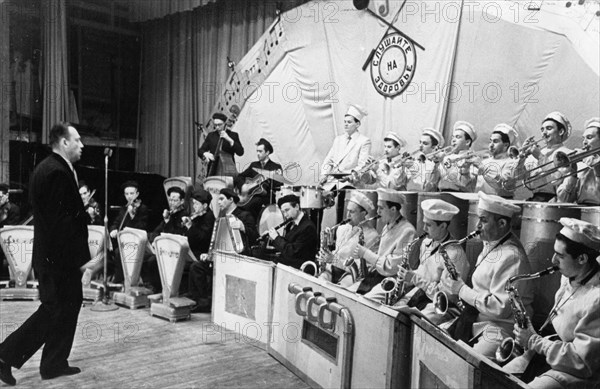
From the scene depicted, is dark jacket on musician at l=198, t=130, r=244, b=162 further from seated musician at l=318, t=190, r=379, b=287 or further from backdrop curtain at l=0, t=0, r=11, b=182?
seated musician at l=318, t=190, r=379, b=287

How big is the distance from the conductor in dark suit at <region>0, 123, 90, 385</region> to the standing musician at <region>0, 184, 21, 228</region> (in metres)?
3.26

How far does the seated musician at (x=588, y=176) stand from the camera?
3.97 meters

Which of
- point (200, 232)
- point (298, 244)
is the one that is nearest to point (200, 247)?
point (200, 232)

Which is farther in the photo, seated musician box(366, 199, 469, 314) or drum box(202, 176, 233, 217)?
drum box(202, 176, 233, 217)

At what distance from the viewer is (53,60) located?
30.2 ft

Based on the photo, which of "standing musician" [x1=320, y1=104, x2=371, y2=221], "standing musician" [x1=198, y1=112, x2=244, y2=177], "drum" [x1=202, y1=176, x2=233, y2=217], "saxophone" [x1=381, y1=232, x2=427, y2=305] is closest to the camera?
"saxophone" [x1=381, y1=232, x2=427, y2=305]

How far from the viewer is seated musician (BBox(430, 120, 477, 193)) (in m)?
5.08

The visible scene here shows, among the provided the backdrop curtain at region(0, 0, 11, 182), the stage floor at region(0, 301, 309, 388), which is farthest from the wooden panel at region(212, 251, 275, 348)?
the backdrop curtain at region(0, 0, 11, 182)

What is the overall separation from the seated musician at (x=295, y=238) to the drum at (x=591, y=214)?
2692mm

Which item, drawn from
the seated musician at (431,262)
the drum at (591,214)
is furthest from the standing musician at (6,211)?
the drum at (591,214)

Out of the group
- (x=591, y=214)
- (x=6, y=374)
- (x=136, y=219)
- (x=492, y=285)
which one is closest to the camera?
(x=492, y=285)

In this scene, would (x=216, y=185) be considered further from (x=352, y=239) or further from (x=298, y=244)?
(x=352, y=239)

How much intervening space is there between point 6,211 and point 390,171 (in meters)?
4.54

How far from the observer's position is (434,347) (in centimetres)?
247
